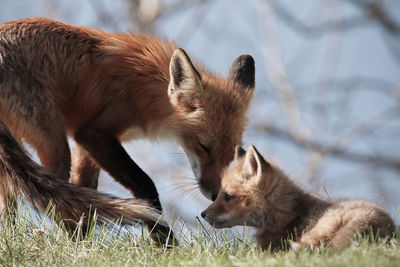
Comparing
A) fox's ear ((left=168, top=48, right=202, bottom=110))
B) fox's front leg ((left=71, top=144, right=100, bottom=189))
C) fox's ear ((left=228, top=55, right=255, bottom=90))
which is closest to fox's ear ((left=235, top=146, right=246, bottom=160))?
fox's ear ((left=168, top=48, right=202, bottom=110))

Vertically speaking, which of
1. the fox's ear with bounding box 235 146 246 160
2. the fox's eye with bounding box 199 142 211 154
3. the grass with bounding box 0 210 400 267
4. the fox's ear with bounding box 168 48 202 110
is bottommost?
the grass with bounding box 0 210 400 267

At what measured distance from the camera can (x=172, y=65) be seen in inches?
207

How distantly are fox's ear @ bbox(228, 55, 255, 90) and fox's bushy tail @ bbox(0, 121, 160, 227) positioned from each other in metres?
2.12

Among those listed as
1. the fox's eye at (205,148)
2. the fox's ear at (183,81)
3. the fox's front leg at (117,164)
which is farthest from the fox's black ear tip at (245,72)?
the fox's front leg at (117,164)

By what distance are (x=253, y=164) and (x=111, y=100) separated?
1854mm

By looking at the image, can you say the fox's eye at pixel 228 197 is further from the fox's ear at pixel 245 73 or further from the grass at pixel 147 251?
the fox's ear at pixel 245 73

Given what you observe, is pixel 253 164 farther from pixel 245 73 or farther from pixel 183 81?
pixel 245 73

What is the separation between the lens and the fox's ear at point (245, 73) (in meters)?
5.86

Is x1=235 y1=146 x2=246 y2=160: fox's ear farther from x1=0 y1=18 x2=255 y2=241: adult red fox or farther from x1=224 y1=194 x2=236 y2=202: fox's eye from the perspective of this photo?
x1=0 y1=18 x2=255 y2=241: adult red fox

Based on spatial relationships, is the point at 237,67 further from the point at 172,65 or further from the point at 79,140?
the point at 79,140

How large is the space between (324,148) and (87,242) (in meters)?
11.7

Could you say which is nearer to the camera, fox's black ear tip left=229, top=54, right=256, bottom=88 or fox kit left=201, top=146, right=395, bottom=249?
fox kit left=201, top=146, right=395, bottom=249

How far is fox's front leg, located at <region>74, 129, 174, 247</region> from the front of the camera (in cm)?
502

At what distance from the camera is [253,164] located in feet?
13.6
